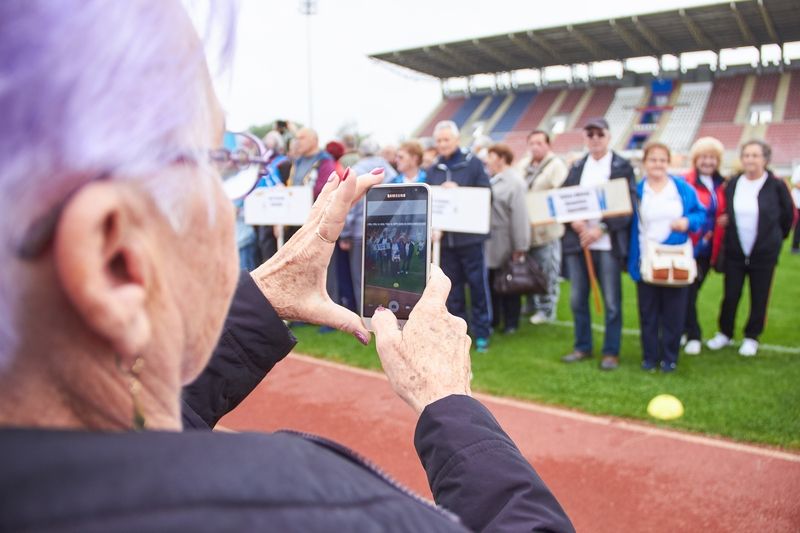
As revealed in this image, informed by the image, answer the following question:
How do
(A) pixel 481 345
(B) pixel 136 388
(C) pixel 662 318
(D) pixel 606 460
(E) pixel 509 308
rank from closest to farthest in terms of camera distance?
(B) pixel 136 388, (D) pixel 606 460, (C) pixel 662 318, (A) pixel 481 345, (E) pixel 509 308

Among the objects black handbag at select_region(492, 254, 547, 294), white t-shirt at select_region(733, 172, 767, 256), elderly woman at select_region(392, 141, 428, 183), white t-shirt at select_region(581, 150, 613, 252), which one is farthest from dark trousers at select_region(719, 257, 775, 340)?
elderly woman at select_region(392, 141, 428, 183)

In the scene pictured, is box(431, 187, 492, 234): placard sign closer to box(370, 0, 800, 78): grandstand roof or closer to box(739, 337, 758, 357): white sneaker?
box(739, 337, 758, 357): white sneaker

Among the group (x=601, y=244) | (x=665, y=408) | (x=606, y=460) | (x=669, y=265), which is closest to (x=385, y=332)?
(x=606, y=460)

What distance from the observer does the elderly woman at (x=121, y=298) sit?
0.52 meters

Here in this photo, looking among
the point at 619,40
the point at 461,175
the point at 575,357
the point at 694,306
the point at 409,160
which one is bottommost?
the point at 575,357

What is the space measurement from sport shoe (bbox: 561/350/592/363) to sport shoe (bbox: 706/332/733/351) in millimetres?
1311

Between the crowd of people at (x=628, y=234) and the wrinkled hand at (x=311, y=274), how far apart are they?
444 cm

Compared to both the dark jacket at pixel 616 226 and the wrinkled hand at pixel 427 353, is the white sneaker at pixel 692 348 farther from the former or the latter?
the wrinkled hand at pixel 427 353

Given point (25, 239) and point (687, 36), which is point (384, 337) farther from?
point (687, 36)

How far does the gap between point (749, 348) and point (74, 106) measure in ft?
21.5

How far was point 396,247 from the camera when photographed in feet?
5.81

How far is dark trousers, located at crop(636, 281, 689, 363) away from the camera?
5.48m

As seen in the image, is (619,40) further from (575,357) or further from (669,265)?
(669,265)

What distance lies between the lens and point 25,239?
1.82 feet
